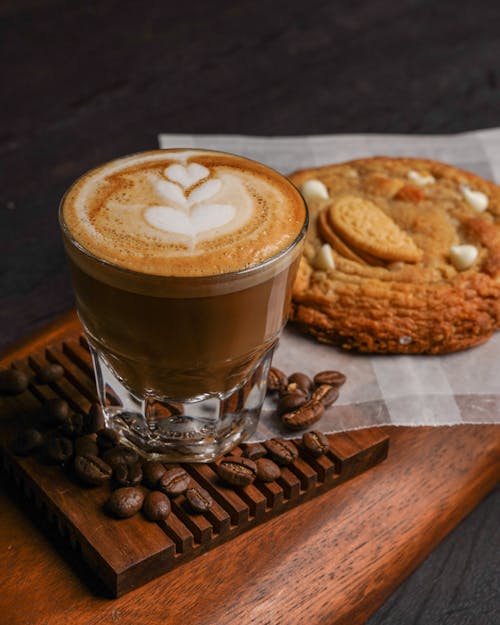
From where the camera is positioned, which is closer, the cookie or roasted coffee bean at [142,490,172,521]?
roasted coffee bean at [142,490,172,521]

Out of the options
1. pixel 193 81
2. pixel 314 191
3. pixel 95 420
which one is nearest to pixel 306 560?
pixel 95 420

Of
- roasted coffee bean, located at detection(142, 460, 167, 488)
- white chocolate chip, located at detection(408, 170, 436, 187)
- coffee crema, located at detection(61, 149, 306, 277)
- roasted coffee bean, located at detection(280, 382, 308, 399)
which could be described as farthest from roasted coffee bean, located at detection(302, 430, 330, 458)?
white chocolate chip, located at detection(408, 170, 436, 187)

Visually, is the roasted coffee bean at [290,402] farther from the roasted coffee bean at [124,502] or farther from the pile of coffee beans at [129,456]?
the roasted coffee bean at [124,502]

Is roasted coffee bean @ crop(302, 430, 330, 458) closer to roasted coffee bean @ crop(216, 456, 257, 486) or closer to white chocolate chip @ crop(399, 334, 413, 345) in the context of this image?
roasted coffee bean @ crop(216, 456, 257, 486)

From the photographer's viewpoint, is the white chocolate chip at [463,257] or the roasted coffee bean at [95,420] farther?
the white chocolate chip at [463,257]

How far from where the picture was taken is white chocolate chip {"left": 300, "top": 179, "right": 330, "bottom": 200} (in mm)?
1868

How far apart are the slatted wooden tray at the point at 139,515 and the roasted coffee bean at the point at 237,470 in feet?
0.05

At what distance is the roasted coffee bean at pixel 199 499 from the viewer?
1.31 m

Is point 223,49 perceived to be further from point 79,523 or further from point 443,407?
point 79,523

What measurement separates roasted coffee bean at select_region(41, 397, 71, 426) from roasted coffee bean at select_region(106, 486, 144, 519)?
0.18 meters

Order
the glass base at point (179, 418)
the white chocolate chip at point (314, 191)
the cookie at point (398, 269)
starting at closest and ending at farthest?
1. the glass base at point (179, 418)
2. the cookie at point (398, 269)
3. the white chocolate chip at point (314, 191)

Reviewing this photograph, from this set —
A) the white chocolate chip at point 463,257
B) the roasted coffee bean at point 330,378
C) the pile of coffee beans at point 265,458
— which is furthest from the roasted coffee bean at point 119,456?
the white chocolate chip at point 463,257

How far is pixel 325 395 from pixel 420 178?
63 cm

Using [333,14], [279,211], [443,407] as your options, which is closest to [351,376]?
[443,407]
